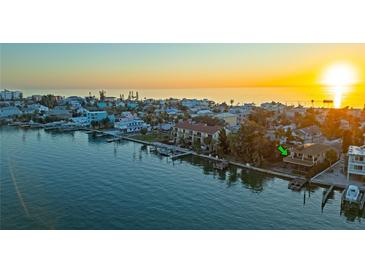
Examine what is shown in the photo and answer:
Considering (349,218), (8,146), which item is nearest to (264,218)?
A: (349,218)

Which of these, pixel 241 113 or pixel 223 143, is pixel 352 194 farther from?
pixel 241 113

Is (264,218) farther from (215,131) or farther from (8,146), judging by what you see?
(8,146)

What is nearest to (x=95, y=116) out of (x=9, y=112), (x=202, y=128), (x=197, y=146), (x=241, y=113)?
(x=9, y=112)

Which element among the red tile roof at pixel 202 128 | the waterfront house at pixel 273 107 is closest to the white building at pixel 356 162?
the red tile roof at pixel 202 128

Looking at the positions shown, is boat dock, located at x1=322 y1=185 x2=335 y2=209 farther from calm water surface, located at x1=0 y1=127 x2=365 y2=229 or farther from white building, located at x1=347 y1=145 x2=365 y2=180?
white building, located at x1=347 y1=145 x2=365 y2=180

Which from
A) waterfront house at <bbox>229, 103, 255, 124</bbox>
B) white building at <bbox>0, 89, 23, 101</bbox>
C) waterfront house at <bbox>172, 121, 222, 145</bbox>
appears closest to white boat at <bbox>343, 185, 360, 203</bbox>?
waterfront house at <bbox>172, 121, 222, 145</bbox>

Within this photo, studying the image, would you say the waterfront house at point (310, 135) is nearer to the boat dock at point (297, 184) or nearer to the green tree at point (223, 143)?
the green tree at point (223, 143)
